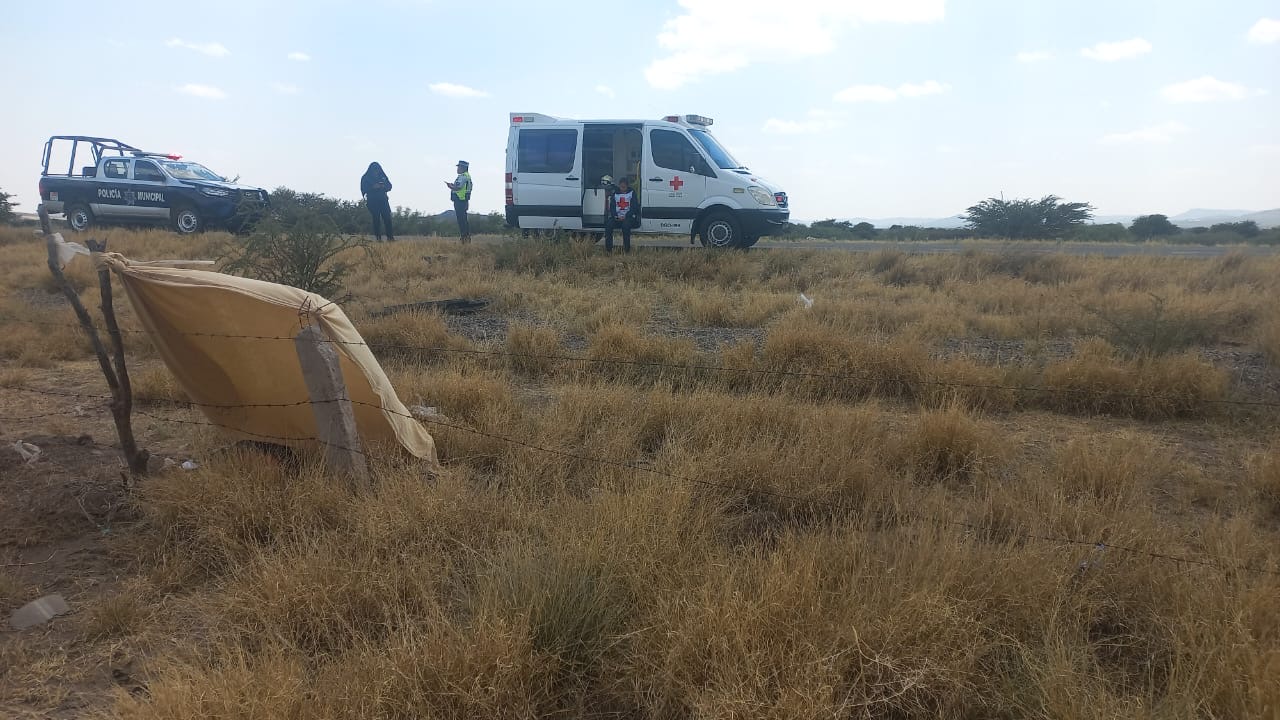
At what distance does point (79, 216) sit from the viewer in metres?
17.2

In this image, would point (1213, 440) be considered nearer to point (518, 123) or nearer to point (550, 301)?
point (550, 301)

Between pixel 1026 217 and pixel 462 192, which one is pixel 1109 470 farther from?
pixel 1026 217

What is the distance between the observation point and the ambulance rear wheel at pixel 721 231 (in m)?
13.2

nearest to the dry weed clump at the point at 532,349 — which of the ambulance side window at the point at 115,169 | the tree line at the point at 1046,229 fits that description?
the ambulance side window at the point at 115,169

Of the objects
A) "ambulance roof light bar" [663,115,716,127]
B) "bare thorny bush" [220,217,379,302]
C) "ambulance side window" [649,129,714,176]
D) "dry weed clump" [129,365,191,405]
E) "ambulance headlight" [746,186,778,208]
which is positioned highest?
"ambulance roof light bar" [663,115,716,127]

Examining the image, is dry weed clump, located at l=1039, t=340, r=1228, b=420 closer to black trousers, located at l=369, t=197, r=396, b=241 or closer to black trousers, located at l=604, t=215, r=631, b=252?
black trousers, located at l=604, t=215, r=631, b=252

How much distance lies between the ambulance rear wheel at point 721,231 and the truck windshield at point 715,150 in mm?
903

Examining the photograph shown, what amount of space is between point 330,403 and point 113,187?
58.7 ft

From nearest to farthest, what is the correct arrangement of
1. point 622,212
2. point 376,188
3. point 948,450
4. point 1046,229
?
point 948,450 < point 622,212 < point 376,188 < point 1046,229

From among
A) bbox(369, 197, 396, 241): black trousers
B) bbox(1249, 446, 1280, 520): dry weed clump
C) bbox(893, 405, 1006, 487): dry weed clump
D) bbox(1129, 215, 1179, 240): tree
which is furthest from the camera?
bbox(1129, 215, 1179, 240): tree

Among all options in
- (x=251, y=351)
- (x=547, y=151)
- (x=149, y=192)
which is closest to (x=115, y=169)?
(x=149, y=192)

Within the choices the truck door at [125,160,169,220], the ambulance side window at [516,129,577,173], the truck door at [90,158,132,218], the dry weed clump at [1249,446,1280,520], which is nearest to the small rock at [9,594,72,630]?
the dry weed clump at [1249,446,1280,520]

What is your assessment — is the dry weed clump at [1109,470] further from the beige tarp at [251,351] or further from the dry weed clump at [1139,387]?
the beige tarp at [251,351]

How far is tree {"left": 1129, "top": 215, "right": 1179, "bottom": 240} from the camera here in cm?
3123
